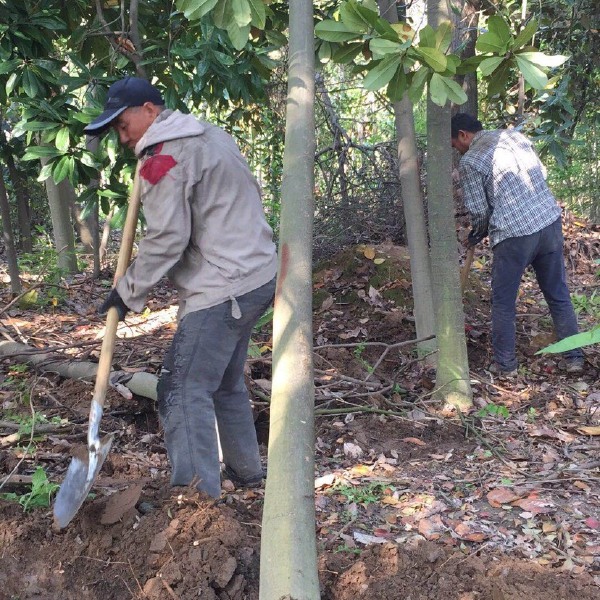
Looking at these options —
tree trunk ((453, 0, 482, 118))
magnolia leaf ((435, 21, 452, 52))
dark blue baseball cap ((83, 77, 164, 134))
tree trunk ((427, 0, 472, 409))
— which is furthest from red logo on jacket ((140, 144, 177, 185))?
tree trunk ((453, 0, 482, 118))

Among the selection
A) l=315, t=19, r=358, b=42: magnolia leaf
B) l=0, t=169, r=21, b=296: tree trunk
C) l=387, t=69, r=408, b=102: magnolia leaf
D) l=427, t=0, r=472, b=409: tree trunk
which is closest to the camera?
l=315, t=19, r=358, b=42: magnolia leaf

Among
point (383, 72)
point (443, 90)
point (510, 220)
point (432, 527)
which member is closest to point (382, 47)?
point (383, 72)

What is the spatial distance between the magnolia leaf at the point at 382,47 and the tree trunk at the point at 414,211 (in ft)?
7.62

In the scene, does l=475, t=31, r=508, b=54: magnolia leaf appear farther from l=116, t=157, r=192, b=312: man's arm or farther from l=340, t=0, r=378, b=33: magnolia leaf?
l=116, t=157, r=192, b=312: man's arm

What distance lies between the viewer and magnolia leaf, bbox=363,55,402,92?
2678mm

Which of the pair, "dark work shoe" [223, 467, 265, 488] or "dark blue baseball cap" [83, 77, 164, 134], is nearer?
"dark blue baseball cap" [83, 77, 164, 134]

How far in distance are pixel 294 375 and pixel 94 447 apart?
4.04 feet

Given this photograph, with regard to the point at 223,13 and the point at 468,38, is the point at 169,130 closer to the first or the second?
A: the point at 223,13

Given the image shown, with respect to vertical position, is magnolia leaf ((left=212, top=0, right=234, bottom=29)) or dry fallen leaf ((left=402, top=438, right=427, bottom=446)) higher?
magnolia leaf ((left=212, top=0, right=234, bottom=29))

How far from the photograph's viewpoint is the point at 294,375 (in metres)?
2.12

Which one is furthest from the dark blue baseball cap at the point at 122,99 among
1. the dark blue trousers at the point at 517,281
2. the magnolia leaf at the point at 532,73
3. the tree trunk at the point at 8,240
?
the tree trunk at the point at 8,240

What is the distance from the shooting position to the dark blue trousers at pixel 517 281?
514 centimetres

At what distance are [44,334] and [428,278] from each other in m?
3.11

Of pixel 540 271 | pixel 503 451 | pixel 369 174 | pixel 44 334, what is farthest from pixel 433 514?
pixel 369 174
